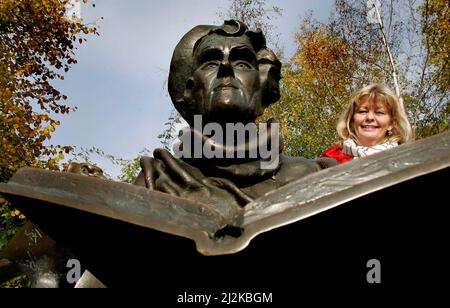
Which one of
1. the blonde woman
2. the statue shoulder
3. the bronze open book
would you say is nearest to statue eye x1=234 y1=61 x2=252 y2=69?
the statue shoulder

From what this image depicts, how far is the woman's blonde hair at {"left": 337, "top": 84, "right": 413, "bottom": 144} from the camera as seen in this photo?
7.41 ft

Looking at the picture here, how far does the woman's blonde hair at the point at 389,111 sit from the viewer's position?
7.41 feet

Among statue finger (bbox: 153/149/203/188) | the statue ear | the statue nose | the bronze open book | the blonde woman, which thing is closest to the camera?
the bronze open book

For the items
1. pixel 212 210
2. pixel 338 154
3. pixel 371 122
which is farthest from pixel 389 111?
pixel 212 210

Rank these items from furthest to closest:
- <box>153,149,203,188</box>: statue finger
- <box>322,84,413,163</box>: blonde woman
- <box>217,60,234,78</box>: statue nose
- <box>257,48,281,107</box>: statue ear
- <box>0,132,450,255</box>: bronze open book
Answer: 1. <box>322,84,413,163</box>: blonde woman
2. <box>257,48,281,107</box>: statue ear
3. <box>217,60,234,78</box>: statue nose
4. <box>153,149,203,188</box>: statue finger
5. <box>0,132,450,255</box>: bronze open book

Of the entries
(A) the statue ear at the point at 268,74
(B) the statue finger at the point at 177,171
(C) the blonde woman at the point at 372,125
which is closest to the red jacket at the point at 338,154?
(C) the blonde woman at the point at 372,125

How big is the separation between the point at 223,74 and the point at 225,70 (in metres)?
0.01

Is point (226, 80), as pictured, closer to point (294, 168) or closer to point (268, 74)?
point (268, 74)

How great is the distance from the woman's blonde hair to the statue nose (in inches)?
34.9

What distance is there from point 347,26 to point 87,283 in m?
14.0

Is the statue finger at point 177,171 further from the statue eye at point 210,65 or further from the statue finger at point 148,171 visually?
the statue eye at point 210,65

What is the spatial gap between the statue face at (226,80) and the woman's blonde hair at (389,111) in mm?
780

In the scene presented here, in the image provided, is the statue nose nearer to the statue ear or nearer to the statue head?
the statue head

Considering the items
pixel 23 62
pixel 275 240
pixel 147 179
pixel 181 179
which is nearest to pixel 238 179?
pixel 181 179
